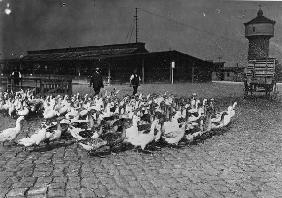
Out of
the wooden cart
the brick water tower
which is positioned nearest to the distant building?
the brick water tower

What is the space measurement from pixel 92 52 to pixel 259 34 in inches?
1064

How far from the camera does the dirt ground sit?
4.99 metres

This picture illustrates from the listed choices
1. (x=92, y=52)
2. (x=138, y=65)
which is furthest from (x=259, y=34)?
(x=138, y=65)

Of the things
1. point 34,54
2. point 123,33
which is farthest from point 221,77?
point 34,54

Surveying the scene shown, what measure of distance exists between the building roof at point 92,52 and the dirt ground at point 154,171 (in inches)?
1065

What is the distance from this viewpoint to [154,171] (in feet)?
19.5

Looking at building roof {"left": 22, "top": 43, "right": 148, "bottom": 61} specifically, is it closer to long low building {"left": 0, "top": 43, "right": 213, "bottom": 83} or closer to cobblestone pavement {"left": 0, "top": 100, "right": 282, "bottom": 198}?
long low building {"left": 0, "top": 43, "right": 213, "bottom": 83}

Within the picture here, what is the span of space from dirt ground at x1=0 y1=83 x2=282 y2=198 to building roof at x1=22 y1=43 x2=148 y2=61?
27.0m

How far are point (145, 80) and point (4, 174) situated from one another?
27708 mm

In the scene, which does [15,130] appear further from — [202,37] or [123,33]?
[202,37]

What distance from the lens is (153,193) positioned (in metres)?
4.90

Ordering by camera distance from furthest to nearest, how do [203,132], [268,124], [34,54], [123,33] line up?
[34,54], [123,33], [268,124], [203,132]

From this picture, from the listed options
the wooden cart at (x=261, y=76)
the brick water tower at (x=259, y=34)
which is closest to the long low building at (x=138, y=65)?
the wooden cart at (x=261, y=76)

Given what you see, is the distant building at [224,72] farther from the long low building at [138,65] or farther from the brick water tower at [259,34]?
the long low building at [138,65]
